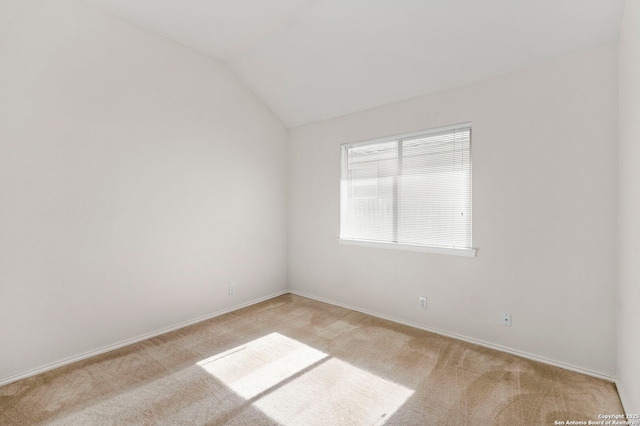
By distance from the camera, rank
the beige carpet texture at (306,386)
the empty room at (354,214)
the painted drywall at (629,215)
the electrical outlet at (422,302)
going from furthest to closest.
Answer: the electrical outlet at (422,302)
the empty room at (354,214)
the beige carpet texture at (306,386)
the painted drywall at (629,215)

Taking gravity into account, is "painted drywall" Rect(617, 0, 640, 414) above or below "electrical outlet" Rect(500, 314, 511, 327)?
above

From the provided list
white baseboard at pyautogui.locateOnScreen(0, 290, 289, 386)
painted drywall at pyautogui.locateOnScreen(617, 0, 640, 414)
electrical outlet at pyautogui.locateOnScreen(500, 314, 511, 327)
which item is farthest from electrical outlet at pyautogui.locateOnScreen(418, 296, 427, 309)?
white baseboard at pyautogui.locateOnScreen(0, 290, 289, 386)

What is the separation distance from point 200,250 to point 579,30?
385cm

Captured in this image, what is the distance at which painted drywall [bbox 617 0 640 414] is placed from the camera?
1.59 m

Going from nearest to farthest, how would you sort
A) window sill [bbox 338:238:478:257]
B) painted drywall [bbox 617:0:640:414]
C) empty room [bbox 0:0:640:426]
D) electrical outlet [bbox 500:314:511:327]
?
1. painted drywall [bbox 617:0:640:414]
2. empty room [bbox 0:0:640:426]
3. electrical outlet [bbox 500:314:511:327]
4. window sill [bbox 338:238:478:257]

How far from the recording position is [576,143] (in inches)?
90.7

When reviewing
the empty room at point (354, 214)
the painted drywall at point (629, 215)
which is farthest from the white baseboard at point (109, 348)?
the painted drywall at point (629, 215)

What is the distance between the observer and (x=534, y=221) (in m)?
2.48

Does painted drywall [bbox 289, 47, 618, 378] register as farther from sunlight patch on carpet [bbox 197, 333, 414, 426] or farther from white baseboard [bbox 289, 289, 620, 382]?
sunlight patch on carpet [bbox 197, 333, 414, 426]

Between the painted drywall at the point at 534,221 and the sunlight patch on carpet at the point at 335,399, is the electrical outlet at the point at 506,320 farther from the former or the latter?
the sunlight patch on carpet at the point at 335,399

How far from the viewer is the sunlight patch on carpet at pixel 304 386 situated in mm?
1879

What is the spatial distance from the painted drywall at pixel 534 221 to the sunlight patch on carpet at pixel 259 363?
1229mm

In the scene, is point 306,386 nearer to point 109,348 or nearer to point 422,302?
point 422,302

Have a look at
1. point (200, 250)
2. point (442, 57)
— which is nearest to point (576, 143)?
point (442, 57)
